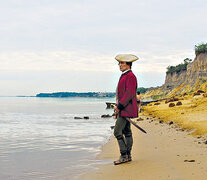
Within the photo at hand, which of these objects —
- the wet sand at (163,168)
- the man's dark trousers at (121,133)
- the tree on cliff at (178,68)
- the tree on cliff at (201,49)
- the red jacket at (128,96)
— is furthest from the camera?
the tree on cliff at (178,68)

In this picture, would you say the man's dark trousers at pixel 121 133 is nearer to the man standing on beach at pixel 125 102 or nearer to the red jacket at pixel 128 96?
the man standing on beach at pixel 125 102

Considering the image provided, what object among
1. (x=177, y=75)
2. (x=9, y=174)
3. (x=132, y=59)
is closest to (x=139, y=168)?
(x=132, y=59)

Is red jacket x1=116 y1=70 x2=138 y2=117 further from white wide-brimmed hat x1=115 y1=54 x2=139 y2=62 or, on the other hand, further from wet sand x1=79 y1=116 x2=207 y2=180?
wet sand x1=79 y1=116 x2=207 y2=180

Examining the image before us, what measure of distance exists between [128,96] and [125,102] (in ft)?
0.50

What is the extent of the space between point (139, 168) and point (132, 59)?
8.20 feet

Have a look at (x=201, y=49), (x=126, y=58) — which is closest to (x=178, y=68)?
(x=201, y=49)

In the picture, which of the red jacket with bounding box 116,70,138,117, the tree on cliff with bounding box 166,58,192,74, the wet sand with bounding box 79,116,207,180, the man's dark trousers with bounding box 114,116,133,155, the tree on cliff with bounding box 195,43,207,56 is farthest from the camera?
the tree on cliff with bounding box 166,58,192,74

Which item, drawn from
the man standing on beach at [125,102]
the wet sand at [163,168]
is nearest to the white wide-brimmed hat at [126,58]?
the man standing on beach at [125,102]

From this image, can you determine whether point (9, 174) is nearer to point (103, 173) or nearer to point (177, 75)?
point (103, 173)

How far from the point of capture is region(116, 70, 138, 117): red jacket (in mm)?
6438

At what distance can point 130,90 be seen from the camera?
21.2 ft

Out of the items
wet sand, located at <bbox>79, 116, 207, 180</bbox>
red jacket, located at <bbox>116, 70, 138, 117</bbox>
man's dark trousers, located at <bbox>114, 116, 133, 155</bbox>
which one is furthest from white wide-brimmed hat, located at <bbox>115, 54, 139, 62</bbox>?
wet sand, located at <bbox>79, 116, 207, 180</bbox>

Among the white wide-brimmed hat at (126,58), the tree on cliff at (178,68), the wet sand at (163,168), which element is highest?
the tree on cliff at (178,68)

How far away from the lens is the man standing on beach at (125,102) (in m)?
6.46
